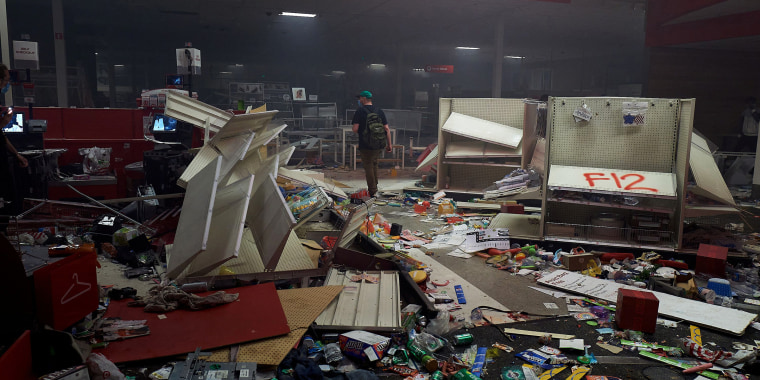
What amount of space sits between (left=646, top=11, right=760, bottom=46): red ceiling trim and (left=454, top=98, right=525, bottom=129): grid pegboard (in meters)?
5.83

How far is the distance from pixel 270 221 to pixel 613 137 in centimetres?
368

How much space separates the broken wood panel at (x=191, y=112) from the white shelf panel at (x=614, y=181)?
383 centimetres

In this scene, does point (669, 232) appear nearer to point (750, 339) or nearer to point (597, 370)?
point (750, 339)

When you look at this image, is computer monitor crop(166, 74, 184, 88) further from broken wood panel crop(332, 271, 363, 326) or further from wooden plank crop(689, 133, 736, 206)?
wooden plank crop(689, 133, 736, 206)

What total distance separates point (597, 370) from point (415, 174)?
918 centimetres

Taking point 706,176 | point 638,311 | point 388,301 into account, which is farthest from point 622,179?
point 388,301

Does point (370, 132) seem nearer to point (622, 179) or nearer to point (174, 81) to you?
point (174, 81)

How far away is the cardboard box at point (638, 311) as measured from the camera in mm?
3480

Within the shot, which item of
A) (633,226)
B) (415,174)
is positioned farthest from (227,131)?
(415,174)

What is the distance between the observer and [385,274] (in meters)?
4.29

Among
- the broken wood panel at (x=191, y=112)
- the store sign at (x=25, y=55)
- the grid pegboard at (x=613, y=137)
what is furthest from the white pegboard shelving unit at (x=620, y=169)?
the store sign at (x=25, y=55)

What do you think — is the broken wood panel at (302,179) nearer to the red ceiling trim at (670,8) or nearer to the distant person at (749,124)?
the red ceiling trim at (670,8)

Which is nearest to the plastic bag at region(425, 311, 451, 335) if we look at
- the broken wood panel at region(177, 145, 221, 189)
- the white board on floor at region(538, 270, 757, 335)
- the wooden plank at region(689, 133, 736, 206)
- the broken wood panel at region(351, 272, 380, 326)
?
the broken wood panel at region(351, 272, 380, 326)

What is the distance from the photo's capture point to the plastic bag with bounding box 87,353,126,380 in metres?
2.58
